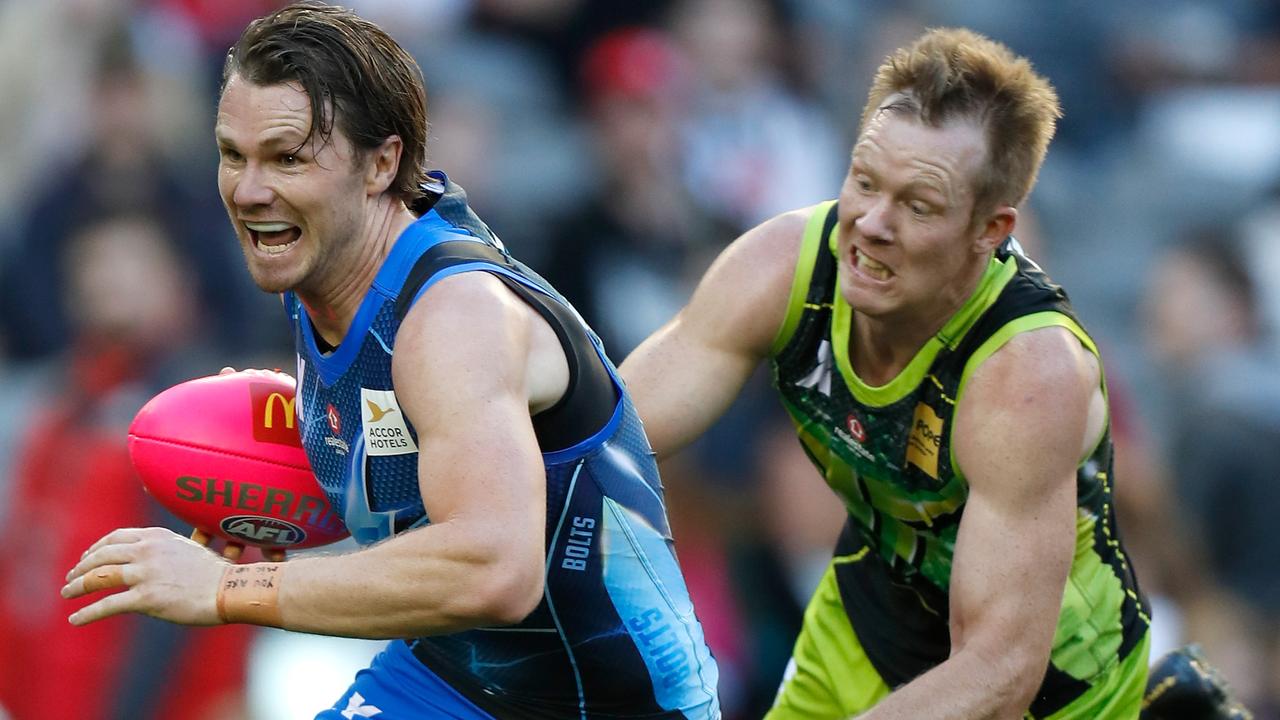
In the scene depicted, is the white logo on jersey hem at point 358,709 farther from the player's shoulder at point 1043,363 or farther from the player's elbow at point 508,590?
the player's shoulder at point 1043,363

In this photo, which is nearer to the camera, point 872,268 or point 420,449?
point 420,449

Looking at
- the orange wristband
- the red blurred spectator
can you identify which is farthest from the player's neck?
the red blurred spectator

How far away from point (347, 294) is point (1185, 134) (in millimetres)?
7179

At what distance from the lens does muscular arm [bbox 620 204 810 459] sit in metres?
4.36

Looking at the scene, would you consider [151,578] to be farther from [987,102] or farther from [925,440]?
[987,102]

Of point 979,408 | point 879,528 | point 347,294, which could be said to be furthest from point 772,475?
point 347,294

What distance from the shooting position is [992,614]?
3834 millimetres

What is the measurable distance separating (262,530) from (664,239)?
446 centimetres

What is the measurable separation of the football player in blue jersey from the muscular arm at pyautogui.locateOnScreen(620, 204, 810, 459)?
1.92ft

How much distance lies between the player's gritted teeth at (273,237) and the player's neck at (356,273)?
→ 0.11 m

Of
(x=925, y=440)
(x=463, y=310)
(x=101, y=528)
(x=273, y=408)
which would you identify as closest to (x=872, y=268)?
(x=925, y=440)

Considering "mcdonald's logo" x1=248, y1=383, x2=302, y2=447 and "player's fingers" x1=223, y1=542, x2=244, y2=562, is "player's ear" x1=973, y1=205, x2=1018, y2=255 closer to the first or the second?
"mcdonald's logo" x1=248, y1=383, x2=302, y2=447

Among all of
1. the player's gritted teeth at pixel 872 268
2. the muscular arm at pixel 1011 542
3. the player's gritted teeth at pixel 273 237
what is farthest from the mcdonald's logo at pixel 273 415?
the muscular arm at pixel 1011 542

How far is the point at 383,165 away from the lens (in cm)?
366
